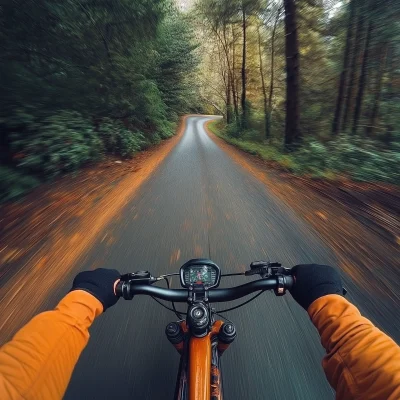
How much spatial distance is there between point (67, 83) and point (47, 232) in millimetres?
4970

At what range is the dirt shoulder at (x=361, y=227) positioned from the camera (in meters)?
2.41

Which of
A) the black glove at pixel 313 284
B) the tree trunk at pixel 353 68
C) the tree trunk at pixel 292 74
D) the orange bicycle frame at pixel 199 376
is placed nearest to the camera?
the orange bicycle frame at pixel 199 376

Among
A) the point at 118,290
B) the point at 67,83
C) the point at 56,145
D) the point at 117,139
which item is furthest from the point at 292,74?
the point at 118,290

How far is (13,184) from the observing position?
4402 millimetres

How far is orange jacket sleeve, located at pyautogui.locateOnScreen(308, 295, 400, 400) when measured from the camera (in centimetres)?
86

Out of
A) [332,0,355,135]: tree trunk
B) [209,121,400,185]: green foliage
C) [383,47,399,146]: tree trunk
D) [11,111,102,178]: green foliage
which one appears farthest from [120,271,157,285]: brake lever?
[332,0,355,135]: tree trunk

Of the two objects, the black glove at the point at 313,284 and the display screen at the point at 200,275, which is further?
the display screen at the point at 200,275

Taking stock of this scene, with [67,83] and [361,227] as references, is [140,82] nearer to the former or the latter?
[67,83]

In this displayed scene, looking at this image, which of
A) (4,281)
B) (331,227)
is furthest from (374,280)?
(4,281)

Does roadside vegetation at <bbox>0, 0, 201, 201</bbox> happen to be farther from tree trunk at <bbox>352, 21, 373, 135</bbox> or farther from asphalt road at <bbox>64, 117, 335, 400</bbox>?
tree trunk at <bbox>352, 21, 373, 135</bbox>

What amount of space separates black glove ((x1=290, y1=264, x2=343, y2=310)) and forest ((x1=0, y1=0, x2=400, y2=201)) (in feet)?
16.1

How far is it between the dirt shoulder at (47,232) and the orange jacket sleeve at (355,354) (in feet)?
8.04

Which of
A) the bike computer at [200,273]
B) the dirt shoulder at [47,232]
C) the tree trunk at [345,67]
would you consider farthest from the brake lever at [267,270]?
the tree trunk at [345,67]

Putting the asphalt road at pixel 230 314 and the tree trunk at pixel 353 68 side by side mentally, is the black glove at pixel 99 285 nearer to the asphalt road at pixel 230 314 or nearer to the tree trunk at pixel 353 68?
the asphalt road at pixel 230 314
